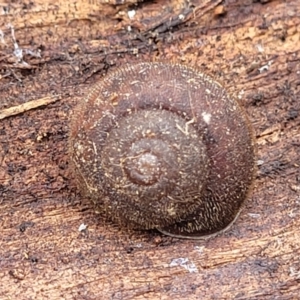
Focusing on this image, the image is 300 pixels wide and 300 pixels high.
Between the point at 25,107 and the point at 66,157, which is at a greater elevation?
the point at 25,107

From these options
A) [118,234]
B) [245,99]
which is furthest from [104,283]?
[245,99]

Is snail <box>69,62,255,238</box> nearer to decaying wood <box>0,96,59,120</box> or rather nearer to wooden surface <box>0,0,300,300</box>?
wooden surface <box>0,0,300,300</box>

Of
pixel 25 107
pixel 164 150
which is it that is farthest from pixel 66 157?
pixel 164 150

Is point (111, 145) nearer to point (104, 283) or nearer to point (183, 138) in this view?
point (183, 138)

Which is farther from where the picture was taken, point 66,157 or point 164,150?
point 66,157

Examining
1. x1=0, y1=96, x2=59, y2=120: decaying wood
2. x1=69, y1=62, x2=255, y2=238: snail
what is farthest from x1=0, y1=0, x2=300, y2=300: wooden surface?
x1=69, y1=62, x2=255, y2=238: snail

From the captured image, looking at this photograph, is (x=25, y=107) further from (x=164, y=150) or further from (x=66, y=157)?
(x=164, y=150)

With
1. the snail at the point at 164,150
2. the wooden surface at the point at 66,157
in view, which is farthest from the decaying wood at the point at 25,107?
the snail at the point at 164,150
